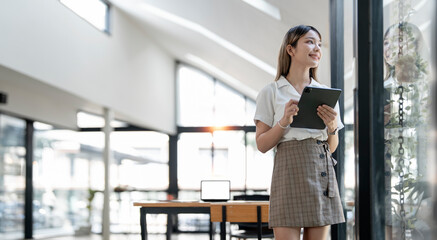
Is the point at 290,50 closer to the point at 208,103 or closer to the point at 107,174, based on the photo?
the point at 107,174

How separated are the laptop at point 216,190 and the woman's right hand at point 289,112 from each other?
7.90 feet

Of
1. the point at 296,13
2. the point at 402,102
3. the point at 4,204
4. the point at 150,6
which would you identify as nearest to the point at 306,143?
the point at 402,102

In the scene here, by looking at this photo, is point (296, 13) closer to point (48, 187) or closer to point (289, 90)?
point (289, 90)

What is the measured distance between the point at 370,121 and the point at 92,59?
6855 millimetres

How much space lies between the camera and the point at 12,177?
1021 centimetres

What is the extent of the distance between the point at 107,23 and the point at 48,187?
3858 millimetres

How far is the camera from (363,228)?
7.88 feet

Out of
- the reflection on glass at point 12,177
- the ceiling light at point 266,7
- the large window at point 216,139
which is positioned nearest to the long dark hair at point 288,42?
the ceiling light at point 266,7

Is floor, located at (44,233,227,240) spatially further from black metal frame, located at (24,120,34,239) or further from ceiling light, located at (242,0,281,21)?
ceiling light, located at (242,0,281,21)

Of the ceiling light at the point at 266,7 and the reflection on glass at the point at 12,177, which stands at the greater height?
the ceiling light at the point at 266,7

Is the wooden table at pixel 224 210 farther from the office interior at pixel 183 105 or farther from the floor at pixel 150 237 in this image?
the floor at pixel 150 237

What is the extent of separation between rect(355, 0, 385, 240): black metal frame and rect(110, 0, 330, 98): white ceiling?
2586mm

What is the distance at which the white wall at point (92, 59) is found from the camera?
6.66 meters

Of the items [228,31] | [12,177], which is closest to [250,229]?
[228,31]
